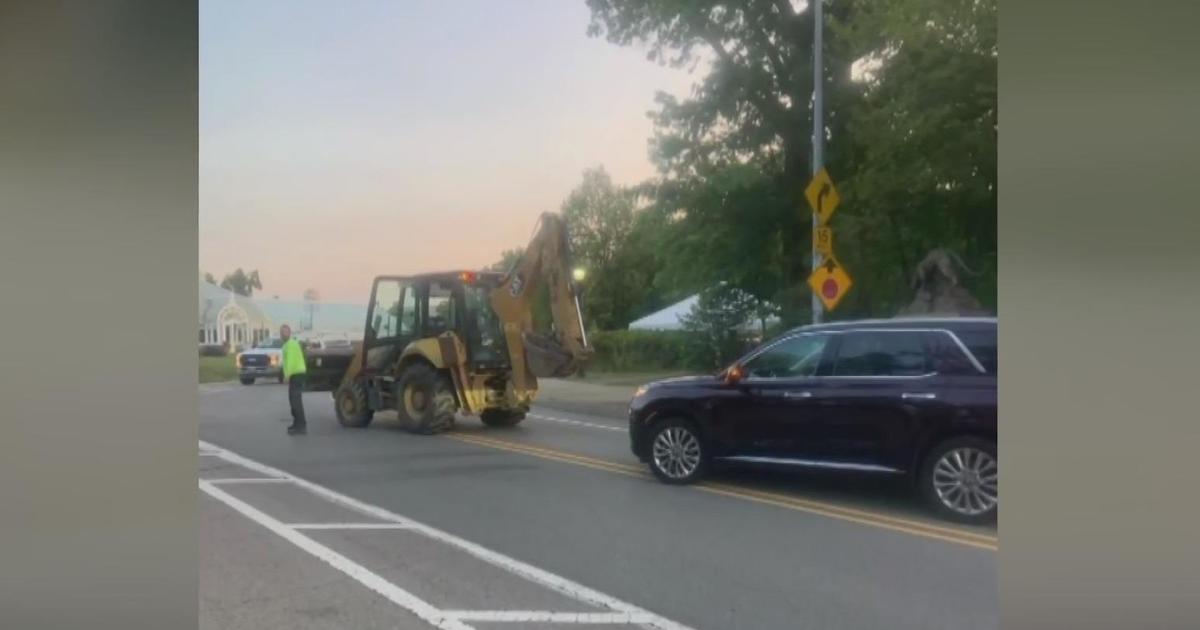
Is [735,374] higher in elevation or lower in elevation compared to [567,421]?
higher

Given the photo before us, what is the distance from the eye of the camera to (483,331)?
125 inches

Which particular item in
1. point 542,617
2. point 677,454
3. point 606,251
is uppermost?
point 606,251

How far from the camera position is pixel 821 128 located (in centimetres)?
294

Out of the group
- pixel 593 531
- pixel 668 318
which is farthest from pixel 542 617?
pixel 668 318

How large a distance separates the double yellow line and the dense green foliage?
513 millimetres

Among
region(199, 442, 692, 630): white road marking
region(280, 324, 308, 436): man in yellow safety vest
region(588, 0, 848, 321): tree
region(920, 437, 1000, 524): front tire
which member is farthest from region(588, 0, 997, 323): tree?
region(280, 324, 308, 436): man in yellow safety vest

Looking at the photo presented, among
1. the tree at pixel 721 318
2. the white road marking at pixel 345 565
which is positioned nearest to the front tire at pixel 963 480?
the tree at pixel 721 318

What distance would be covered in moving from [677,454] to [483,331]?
793mm

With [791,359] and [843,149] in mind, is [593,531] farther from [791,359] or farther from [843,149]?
[843,149]

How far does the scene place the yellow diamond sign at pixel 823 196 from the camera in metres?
2.90
